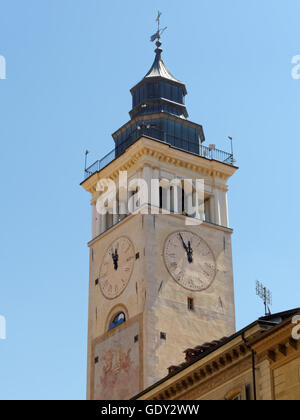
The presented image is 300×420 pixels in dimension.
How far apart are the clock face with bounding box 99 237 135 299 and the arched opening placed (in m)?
1.45

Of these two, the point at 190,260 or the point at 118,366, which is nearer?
the point at 118,366

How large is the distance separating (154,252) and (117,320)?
5400 millimetres

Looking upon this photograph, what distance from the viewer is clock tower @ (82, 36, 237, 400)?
2724 inches

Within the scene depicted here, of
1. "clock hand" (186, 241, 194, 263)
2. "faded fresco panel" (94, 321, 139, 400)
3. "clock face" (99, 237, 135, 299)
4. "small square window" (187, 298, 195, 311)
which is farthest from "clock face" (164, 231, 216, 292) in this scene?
"faded fresco panel" (94, 321, 139, 400)

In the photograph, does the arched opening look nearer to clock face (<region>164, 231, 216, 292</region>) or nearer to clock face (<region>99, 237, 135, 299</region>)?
clock face (<region>99, 237, 135, 299</region>)

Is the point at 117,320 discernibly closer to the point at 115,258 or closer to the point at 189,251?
the point at 115,258

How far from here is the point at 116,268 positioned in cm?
7325

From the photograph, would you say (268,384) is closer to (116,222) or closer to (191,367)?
(191,367)

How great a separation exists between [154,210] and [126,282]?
5.40 m

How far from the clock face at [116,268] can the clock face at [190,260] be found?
9.08 ft

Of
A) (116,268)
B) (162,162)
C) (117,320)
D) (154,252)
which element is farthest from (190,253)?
(162,162)
